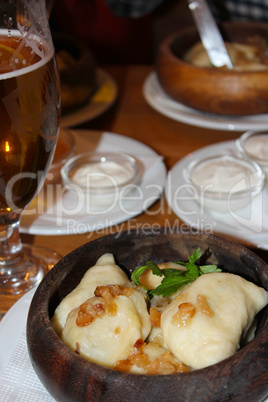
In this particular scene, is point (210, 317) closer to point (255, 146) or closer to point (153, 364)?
point (153, 364)

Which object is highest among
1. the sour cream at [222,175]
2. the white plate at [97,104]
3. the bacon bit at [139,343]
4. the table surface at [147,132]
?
the bacon bit at [139,343]

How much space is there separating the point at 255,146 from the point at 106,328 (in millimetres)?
879

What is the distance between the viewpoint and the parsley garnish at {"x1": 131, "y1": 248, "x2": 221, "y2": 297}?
29.9 inches

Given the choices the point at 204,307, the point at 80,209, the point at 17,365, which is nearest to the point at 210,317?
the point at 204,307

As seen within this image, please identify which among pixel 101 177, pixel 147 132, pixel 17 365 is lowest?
pixel 147 132

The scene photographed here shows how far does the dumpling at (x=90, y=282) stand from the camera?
741 millimetres

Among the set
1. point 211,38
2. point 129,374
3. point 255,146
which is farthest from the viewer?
point 211,38

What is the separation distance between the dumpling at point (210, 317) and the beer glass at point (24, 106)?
0.38m

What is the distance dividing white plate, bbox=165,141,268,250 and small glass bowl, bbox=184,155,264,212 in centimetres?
2

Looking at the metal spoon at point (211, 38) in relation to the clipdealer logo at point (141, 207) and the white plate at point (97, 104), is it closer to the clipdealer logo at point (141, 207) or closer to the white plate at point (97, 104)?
the white plate at point (97, 104)

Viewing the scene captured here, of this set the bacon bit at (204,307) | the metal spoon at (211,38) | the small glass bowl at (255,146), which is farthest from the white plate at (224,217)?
the metal spoon at (211,38)

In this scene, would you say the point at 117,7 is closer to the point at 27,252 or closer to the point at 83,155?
the point at 83,155

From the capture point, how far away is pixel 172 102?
1730 millimetres

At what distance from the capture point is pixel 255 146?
1.44 meters
